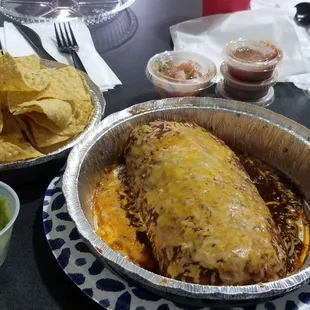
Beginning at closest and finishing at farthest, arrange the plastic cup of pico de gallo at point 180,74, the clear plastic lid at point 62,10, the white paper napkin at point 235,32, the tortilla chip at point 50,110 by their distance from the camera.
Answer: the tortilla chip at point 50,110 < the plastic cup of pico de gallo at point 180,74 < the white paper napkin at point 235,32 < the clear plastic lid at point 62,10

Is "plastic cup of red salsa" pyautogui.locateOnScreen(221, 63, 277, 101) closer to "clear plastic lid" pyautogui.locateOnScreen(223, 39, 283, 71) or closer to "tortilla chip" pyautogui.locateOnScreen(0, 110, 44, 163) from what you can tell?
"clear plastic lid" pyautogui.locateOnScreen(223, 39, 283, 71)

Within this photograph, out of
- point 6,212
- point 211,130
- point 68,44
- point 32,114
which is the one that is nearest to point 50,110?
point 32,114

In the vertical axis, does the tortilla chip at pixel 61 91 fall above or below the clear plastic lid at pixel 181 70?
above

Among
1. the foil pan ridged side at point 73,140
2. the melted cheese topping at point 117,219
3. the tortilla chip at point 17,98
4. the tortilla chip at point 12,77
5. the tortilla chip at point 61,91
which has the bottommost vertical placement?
the melted cheese topping at point 117,219

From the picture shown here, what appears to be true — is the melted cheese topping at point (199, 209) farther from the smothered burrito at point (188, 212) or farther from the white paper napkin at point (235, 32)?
the white paper napkin at point (235, 32)

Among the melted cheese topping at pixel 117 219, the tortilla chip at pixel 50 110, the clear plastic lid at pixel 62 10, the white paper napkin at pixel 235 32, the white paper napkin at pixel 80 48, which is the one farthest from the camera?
the clear plastic lid at pixel 62 10

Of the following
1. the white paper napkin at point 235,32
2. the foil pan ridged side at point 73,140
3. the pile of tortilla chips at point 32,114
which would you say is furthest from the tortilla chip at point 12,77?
the white paper napkin at point 235,32
